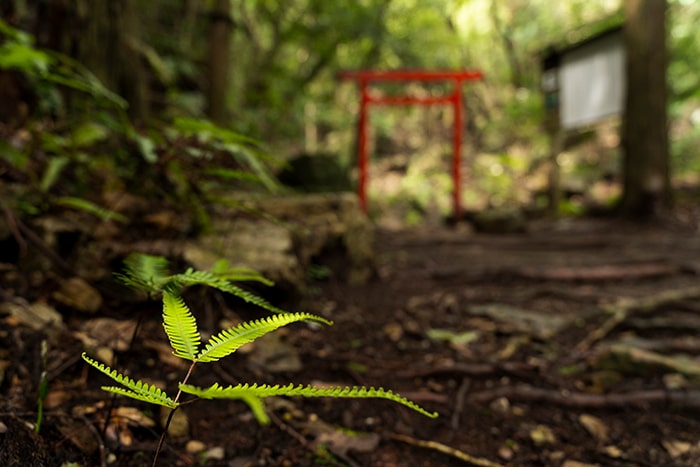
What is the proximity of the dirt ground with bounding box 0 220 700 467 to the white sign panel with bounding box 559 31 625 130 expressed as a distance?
19.0ft

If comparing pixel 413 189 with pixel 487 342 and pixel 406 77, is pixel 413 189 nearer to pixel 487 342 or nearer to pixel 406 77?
pixel 406 77

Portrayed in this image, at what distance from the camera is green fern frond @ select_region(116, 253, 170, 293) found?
1.18 metres

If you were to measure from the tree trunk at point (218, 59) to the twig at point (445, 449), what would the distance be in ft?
14.7

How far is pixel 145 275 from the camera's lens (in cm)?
129

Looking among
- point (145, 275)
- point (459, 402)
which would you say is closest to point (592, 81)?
point (459, 402)

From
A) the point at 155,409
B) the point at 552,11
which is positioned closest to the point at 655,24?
the point at 155,409

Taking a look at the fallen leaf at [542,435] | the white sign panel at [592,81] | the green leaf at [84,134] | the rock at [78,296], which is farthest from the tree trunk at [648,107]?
the rock at [78,296]

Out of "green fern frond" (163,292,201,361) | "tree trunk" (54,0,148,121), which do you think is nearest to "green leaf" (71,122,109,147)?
"tree trunk" (54,0,148,121)

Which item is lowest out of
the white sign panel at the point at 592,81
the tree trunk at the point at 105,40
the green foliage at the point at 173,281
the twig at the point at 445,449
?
the twig at the point at 445,449

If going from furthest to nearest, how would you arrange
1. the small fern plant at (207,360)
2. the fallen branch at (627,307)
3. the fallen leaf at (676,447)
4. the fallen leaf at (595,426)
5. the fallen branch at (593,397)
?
the fallen branch at (627,307)
the fallen branch at (593,397)
the fallen leaf at (595,426)
the fallen leaf at (676,447)
the small fern plant at (207,360)

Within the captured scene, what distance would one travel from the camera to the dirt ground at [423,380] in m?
1.51

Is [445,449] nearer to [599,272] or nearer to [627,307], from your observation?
[627,307]

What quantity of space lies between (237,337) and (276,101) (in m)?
8.52

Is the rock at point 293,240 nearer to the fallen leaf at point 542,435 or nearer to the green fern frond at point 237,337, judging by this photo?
the green fern frond at point 237,337
